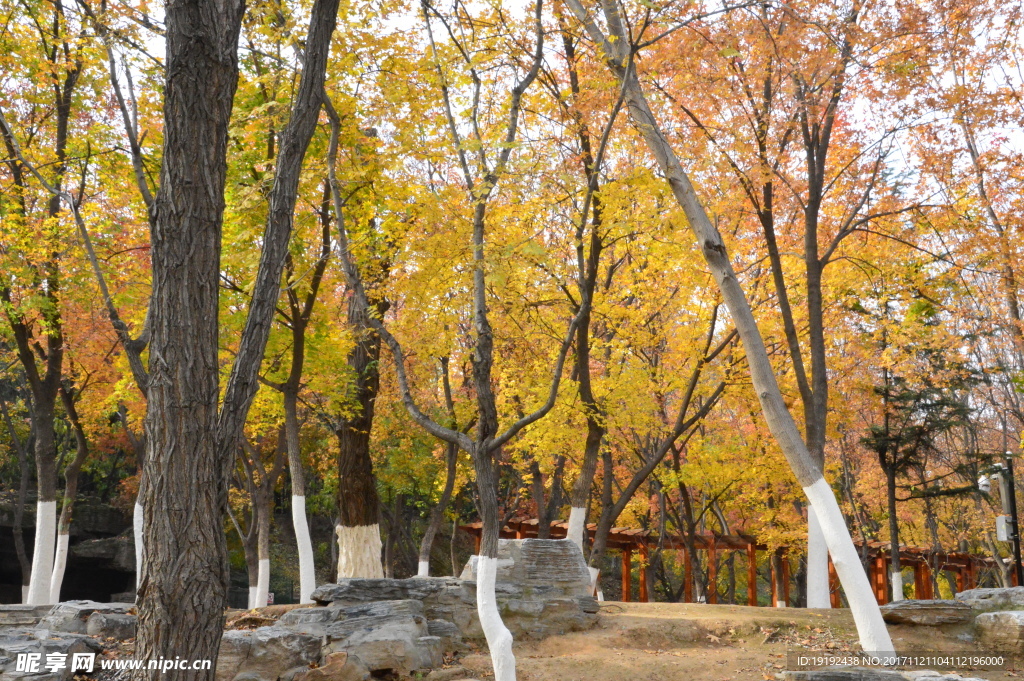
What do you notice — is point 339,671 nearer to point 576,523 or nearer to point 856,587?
point 856,587

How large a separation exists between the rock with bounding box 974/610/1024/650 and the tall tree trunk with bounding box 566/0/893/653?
6.45 feet

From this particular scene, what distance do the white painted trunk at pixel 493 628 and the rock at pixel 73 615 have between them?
5.53m

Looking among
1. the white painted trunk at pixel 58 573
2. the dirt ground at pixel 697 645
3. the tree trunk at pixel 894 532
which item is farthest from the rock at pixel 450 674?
the tree trunk at pixel 894 532

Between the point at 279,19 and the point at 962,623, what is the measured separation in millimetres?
10505

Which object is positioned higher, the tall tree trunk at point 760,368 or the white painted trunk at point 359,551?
the tall tree trunk at point 760,368

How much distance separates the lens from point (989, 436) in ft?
73.2

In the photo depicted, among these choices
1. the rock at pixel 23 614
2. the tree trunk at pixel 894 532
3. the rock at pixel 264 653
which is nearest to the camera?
the rock at pixel 264 653

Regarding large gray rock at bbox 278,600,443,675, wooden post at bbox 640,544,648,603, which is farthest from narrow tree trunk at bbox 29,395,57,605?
wooden post at bbox 640,544,648,603

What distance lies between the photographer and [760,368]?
7.94 meters

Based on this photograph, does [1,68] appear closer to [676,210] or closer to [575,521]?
[676,210]

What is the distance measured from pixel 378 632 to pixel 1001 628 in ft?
22.8

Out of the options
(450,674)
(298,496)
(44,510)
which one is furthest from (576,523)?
(44,510)

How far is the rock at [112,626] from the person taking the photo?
8.74m

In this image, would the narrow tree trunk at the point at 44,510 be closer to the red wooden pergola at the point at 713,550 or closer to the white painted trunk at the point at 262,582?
the white painted trunk at the point at 262,582
